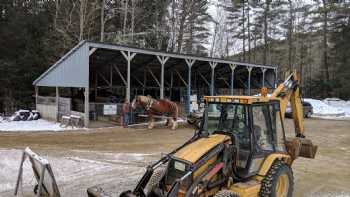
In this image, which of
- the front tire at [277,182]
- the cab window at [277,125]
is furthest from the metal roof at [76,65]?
the front tire at [277,182]

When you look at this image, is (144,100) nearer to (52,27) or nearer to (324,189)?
(324,189)

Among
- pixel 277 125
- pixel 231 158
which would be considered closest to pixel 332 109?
pixel 277 125

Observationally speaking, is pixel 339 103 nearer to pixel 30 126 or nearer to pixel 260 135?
pixel 30 126

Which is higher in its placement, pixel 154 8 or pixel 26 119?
pixel 154 8

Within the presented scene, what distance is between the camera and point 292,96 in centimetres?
666

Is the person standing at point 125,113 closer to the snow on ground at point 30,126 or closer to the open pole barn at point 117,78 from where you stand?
the open pole barn at point 117,78

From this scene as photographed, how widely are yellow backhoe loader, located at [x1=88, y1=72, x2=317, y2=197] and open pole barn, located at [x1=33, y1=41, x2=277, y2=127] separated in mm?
11550

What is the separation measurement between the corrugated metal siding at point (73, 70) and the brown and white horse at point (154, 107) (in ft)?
8.57

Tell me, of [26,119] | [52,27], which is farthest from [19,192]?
[52,27]

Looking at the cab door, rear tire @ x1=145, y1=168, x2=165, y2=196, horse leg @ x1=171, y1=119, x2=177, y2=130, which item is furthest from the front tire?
horse leg @ x1=171, y1=119, x2=177, y2=130

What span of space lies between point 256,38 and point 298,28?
222 inches

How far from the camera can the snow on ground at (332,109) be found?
2812 cm

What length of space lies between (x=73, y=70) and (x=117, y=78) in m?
9.74

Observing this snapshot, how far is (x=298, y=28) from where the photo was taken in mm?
45812
